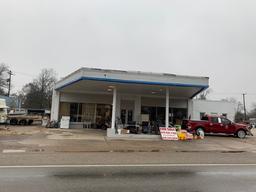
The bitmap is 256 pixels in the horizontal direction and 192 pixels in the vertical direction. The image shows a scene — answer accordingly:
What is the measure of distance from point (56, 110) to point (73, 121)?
213 centimetres

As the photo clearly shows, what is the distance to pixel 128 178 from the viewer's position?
27.1 ft

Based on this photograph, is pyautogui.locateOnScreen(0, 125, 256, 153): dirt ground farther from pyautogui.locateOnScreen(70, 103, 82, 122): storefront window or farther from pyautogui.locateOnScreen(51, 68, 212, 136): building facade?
pyautogui.locateOnScreen(70, 103, 82, 122): storefront window

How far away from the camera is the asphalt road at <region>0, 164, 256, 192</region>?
7129 millimetres

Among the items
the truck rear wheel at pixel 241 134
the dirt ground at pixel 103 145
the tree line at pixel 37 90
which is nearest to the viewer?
the dirt ground at pixel 103 145

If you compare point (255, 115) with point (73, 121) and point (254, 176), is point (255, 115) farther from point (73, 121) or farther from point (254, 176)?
point (254, 176)

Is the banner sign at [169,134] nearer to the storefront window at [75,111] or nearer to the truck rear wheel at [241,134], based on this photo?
the truck rear wheel at [241,134]

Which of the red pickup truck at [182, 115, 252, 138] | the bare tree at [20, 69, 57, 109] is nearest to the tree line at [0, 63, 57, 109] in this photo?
the bare tree at [20, 69, 57, 109]

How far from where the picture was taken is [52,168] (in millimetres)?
9703

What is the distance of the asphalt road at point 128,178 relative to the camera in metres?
7.13

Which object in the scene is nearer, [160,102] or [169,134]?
[169,134]

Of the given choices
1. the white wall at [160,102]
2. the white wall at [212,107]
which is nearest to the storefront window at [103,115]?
the white wall at [160,102]

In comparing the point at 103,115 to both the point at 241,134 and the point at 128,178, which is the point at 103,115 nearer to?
the point at 241,134

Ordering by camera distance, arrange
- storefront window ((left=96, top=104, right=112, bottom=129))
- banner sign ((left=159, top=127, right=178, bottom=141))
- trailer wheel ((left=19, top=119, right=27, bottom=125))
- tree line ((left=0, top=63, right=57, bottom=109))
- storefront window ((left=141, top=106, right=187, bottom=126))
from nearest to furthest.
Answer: banner sign ((left=159, top=127, right=178, bottom=141)), storefront window ((left=141, top=106, right=187, bottom=126)), storefront window ((left=96, top=104, right=112, bottom=129)), trailer wheel ((left=19, top=119, right=27, bottom=125)), tree line ((left=0, top=63, right=57, bottom=109))

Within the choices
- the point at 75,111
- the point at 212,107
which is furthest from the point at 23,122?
the point at 212,107
